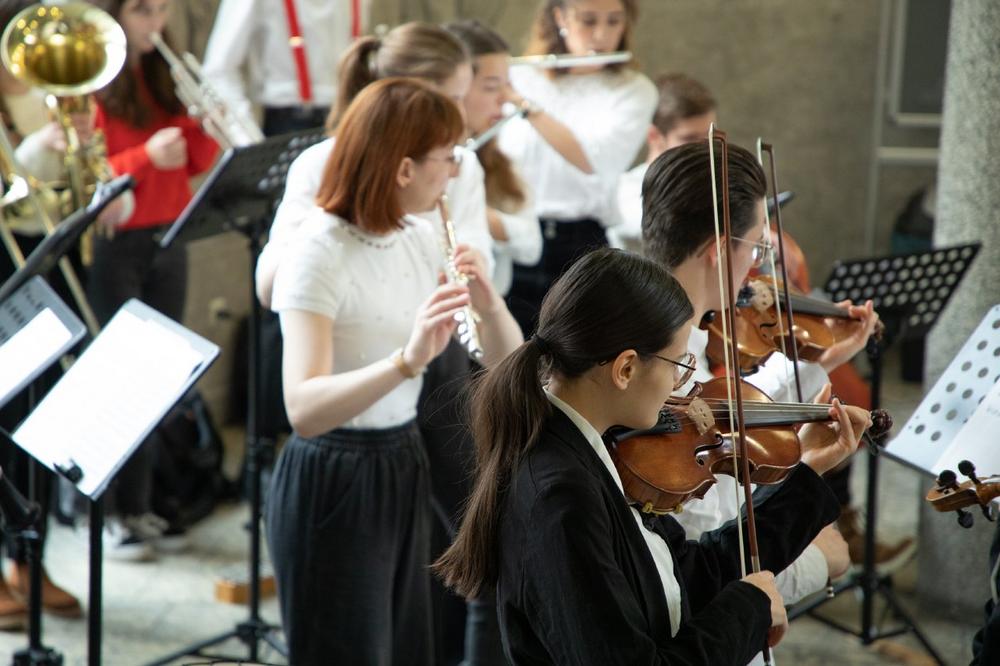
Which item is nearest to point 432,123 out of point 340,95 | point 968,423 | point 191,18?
point 340,95

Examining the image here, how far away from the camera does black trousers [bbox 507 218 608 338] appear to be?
13.5ft

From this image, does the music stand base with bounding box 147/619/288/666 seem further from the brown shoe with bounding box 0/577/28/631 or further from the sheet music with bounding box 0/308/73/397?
the sheet music with bounding box 0/308/73/397

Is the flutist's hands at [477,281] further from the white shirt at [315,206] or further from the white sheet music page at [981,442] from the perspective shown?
the white sheet music page at [981,442]

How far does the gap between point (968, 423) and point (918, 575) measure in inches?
65.8

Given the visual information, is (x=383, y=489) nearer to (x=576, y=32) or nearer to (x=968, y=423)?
(x=968, y=423)

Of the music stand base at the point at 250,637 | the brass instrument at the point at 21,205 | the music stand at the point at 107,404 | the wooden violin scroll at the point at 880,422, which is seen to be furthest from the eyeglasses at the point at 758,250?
the brass instrument at the point at 21,205

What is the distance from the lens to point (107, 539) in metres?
4.00

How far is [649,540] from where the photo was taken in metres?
1.72

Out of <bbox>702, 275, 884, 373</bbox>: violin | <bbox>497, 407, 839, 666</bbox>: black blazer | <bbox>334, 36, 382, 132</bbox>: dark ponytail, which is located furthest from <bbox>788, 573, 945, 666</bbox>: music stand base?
<bbox>497, 407, 839, 666</bbox>: black blazer

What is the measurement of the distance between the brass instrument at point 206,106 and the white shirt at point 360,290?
143cm

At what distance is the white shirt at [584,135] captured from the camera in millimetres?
4176

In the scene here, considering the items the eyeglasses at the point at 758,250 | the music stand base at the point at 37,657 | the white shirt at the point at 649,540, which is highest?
the eyeglasses at the point at 758,250

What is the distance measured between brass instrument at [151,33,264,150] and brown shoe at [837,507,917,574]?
7.08 ft

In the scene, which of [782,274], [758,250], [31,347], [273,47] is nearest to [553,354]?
[758,250]
